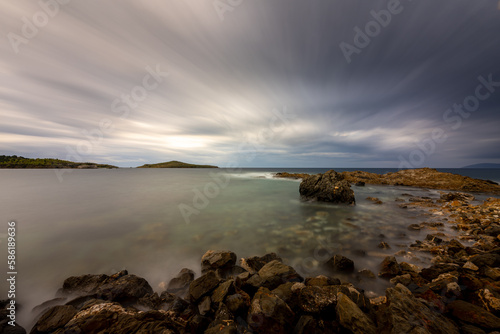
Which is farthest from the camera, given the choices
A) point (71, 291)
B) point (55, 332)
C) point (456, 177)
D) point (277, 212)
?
point (456, 177)

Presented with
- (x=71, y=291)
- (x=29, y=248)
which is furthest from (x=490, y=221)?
(x=29, y=248)

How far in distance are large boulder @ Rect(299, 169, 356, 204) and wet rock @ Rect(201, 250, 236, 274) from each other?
14.9m

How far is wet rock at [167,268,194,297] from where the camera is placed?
5.42 meters

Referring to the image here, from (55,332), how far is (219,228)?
800cm

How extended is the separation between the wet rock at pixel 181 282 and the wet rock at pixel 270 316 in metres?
2.67

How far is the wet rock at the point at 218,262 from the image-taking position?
21.0ft

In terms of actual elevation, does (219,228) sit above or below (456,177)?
below

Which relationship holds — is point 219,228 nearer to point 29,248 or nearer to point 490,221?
point 29,248

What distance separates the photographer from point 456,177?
3130cm

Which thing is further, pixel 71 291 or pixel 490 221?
pixel 490 221

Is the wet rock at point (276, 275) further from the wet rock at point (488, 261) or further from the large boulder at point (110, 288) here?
the wet rock at point (488, 261)

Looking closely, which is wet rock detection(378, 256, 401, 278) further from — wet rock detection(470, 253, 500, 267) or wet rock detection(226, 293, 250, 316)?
wet rock detection(226, 293, 250, 316)

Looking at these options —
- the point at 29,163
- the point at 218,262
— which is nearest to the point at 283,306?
the point at 218,262

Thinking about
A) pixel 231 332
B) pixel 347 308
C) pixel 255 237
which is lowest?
pixel 255 237
